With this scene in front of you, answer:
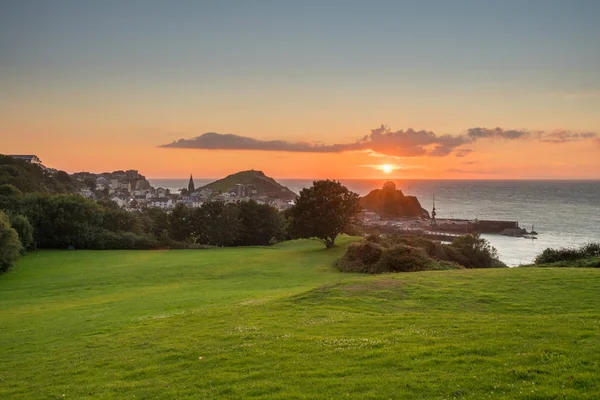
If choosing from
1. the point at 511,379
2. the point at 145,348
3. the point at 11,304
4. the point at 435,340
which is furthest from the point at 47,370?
the point at 11,304

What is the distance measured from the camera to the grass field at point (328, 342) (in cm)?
1020

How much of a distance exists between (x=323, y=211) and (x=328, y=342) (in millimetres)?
48467

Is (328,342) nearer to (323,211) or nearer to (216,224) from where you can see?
(323,211)

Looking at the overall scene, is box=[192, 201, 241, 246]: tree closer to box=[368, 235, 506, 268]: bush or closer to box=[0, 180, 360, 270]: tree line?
box=[0, 180, 360, 270]: tree line

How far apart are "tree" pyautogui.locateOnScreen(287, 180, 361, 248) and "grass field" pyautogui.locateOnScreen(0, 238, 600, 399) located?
3082cm

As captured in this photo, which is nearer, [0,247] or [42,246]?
[0,247]

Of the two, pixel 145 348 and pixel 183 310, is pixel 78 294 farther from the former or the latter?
pixel 145 348

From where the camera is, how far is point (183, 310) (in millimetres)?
24109

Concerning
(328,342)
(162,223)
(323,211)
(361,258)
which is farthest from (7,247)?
(162,223)

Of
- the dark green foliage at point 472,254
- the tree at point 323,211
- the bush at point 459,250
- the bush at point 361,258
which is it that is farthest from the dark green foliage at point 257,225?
the bush at point 361,258

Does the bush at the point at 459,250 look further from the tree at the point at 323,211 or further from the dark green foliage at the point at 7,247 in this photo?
the dark green foliage at the point at 7,247

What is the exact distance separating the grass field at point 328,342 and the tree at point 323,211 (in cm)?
3082

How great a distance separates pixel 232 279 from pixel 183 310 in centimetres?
1534

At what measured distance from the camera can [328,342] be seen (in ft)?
45.6
